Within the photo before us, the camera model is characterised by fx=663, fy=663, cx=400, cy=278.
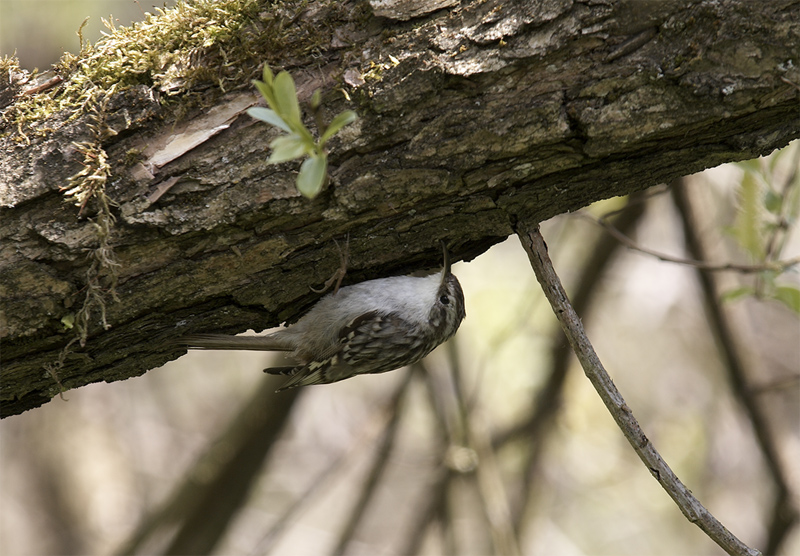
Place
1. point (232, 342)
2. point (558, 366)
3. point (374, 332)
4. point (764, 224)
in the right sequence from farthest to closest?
point (558, 366)
point (764, 224)
point (374, 332)
point (232, 342)

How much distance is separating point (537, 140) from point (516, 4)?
1.07 ft

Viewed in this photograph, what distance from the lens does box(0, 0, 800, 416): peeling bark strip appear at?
1582 millimetres

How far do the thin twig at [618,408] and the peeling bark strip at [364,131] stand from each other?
13 centimetres

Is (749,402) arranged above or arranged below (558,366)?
below

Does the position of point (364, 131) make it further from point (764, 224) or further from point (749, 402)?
point (749, 402)

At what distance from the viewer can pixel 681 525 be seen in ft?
19.9

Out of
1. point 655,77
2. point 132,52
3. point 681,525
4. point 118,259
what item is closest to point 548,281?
point 655,77

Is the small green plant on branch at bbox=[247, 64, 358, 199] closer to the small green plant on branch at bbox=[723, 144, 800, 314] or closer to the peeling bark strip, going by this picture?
the peeling bark strip

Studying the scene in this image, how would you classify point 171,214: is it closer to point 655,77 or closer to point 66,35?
point 655,77

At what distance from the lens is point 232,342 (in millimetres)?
2213

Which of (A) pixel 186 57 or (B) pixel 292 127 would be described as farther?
(A) pixel 186 57

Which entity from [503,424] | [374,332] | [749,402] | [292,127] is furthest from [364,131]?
[503,424]

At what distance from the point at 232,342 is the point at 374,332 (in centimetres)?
60

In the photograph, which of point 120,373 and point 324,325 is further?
point 324,325
